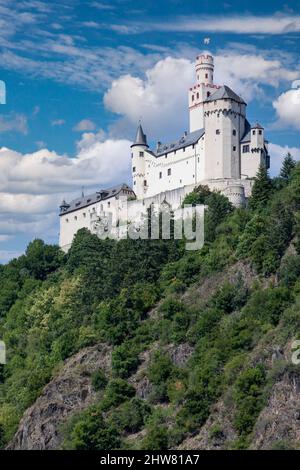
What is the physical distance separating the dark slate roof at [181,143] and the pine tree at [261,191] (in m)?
11.5

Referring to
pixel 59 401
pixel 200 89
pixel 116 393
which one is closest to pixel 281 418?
pixel 116 393

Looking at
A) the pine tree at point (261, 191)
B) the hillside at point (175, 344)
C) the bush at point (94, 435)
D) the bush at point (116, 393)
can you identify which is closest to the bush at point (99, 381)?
the hillside at point (175, 344)

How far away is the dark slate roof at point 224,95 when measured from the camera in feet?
314

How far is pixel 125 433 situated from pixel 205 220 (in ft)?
75.2

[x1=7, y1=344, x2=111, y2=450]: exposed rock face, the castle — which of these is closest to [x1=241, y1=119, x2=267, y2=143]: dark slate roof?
the castle

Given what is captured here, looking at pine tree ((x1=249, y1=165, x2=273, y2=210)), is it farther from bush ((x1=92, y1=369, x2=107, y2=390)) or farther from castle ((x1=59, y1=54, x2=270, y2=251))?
bush ((x1=92, y1=369, x2=107, y2=390))

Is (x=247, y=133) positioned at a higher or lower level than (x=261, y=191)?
higher

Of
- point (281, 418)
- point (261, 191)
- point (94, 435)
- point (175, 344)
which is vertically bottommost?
point (94, 435)

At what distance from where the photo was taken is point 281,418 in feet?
204

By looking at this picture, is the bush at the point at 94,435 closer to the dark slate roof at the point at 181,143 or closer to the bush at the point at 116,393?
the bush at the point at 116,393

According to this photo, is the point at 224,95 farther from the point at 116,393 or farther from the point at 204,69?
the point at 116,393

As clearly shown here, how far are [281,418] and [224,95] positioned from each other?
39398 mm

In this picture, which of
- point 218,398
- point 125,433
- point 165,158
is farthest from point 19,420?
point 165,158

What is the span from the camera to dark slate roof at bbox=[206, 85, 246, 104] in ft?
314
